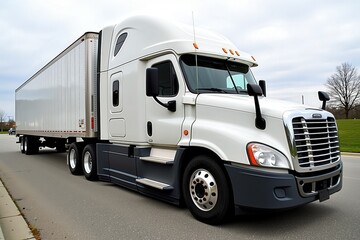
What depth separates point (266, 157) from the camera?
13.1 ft

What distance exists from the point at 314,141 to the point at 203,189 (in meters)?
1.67

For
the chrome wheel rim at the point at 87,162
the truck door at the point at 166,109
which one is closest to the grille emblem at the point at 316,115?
the truck door at the point at 166,109

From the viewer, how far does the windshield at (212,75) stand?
5.18 metres

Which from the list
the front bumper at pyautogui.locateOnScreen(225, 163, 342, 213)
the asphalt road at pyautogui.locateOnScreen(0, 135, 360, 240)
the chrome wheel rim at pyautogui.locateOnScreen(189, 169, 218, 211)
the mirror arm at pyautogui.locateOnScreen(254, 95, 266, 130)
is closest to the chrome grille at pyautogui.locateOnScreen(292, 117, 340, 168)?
the front bumper at pyautogui.locateOnScreen(225, 163, 342, 213)

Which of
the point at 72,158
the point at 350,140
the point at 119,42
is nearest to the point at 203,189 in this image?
the point at 119,42

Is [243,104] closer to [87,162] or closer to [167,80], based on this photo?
[167,80]

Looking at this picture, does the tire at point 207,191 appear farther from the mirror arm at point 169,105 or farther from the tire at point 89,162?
the tire at point 89,162

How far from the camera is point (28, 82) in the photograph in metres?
15.6

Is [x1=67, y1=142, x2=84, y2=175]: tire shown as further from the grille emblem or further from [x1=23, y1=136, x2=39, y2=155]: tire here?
[x1=23, y1=136, x2=39, y2=155]: tire

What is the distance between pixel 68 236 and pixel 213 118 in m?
2.59

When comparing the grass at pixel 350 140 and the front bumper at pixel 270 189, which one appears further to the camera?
the grass at pixel 350 140

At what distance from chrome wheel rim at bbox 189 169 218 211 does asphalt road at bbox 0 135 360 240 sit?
0.98 feet

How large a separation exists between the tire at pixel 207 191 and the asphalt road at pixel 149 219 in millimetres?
171

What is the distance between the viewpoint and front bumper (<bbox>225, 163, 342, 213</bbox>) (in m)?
3.90
